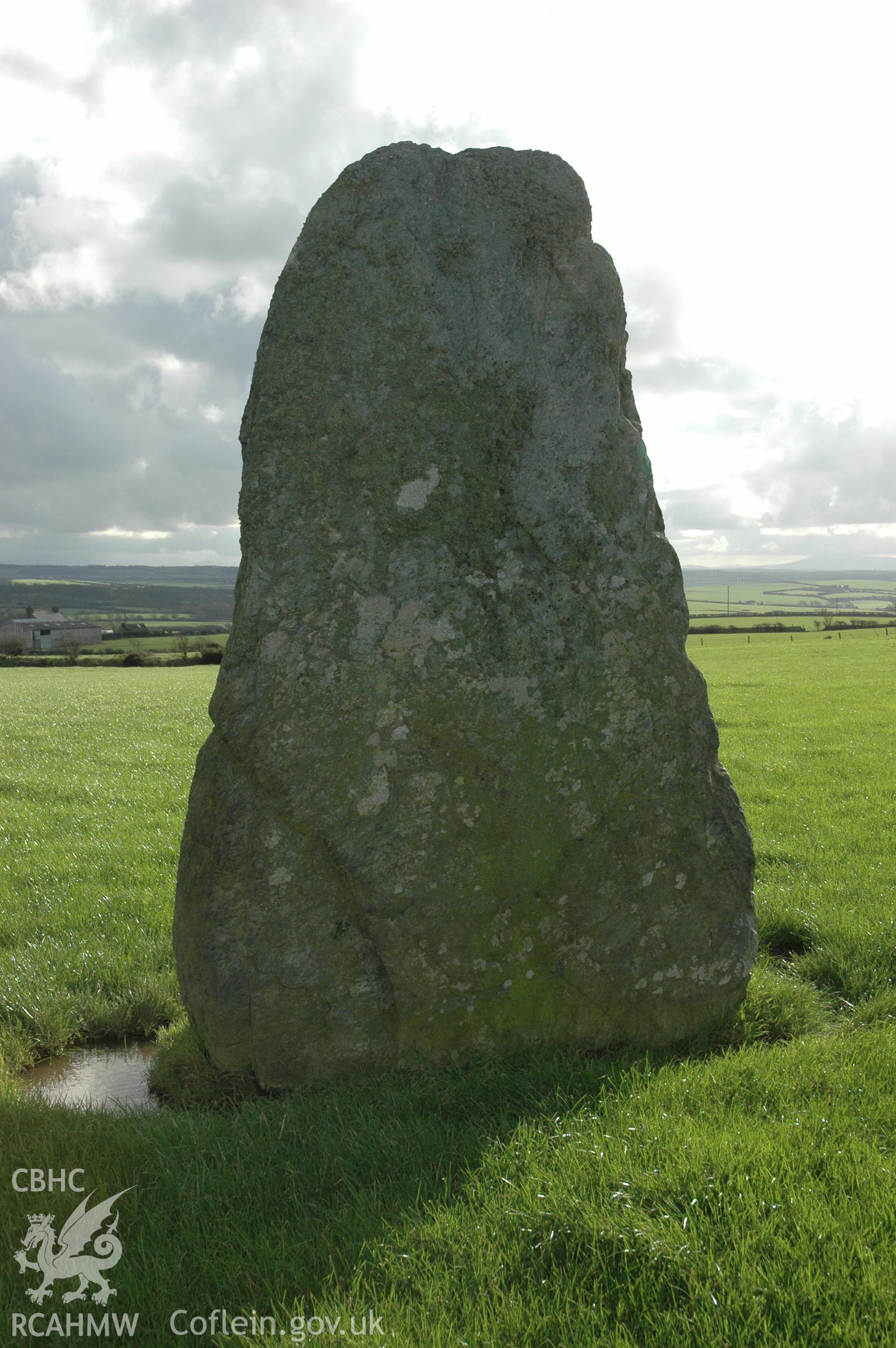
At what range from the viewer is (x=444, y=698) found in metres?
4.27

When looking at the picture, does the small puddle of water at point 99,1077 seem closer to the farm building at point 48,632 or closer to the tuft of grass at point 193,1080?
the tuft of grass at point 193,1080

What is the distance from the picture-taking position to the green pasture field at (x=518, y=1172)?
112 inches

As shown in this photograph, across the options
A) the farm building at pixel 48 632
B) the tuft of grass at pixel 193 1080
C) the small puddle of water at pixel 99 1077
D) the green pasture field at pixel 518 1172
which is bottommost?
the small puddle of water at pixel 99 1077

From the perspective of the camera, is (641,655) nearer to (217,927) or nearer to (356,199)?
(217,927)

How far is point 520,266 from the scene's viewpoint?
15.3 feet

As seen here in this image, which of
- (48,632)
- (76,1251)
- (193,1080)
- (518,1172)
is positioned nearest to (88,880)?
(193,1080)

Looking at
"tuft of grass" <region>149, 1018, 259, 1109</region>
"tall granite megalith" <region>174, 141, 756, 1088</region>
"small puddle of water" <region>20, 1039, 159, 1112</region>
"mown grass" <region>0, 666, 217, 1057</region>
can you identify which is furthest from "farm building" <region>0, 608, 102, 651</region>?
"tall granite megalith" <region>174, 141, 756, 1088</region>

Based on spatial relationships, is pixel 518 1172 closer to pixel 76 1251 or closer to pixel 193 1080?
pixel 76 1251

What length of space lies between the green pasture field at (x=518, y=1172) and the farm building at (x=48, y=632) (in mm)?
67256

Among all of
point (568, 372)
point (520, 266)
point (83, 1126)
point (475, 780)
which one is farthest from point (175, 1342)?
point (520, 266)

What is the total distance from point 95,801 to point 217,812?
23.7ft

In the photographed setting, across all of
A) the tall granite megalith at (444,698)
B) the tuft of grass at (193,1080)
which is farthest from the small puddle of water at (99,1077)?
the tall granite megalith at (444,698)

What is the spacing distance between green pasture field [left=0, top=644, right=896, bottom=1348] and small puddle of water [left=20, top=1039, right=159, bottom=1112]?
117 millimetres

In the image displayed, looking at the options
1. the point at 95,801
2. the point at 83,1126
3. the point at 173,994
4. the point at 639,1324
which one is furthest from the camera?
the point at 95,801
